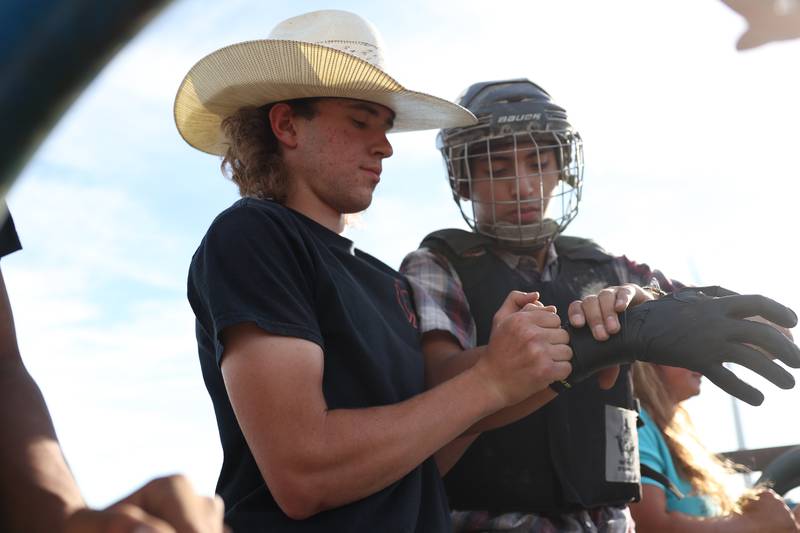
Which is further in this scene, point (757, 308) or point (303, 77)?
point (303, 77)

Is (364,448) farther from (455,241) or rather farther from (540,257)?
(540,257)

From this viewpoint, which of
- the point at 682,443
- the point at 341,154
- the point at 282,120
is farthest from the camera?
the point at 682,443

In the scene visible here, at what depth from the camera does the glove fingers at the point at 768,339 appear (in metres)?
1.83

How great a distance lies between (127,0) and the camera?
0.92ft

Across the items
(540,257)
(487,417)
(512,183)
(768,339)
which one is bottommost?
(487,417)

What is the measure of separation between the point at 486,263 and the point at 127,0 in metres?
2.23

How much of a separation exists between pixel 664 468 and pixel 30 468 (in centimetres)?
293

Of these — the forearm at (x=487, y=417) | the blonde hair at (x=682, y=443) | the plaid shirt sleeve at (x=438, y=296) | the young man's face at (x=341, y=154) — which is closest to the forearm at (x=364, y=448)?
the forearm at (x=487, y=417)

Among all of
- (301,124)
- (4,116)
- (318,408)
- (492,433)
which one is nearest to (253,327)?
(318,408)

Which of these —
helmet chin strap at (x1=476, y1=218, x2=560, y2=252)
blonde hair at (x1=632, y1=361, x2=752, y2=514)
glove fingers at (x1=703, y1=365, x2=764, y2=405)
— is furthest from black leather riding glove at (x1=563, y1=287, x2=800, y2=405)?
blonde hair at (x1=632, y1=361, x2=752, y2=514)

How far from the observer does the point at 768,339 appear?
1.85m

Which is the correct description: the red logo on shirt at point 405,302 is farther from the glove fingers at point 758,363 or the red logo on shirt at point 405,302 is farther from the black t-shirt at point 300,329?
the glove fingers at point 758,363

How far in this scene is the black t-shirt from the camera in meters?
1.73

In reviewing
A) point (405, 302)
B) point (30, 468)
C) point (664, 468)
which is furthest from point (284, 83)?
point (664, 468)
